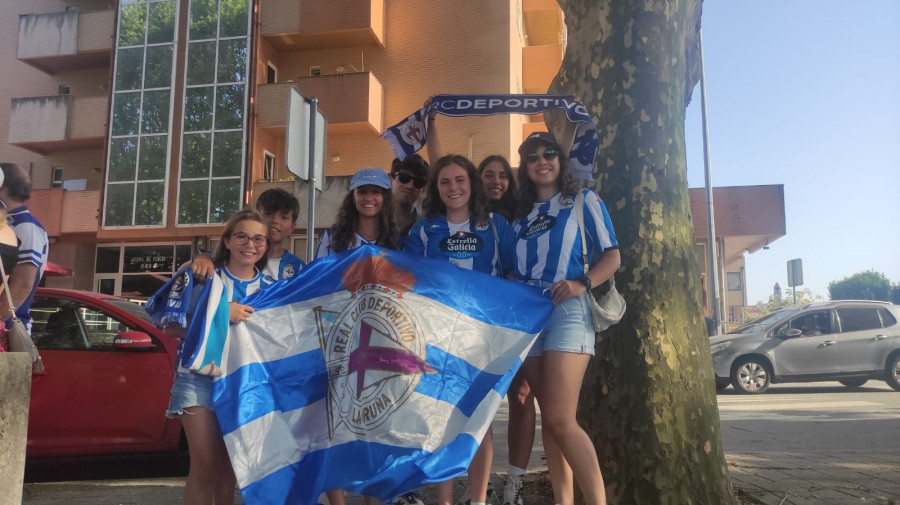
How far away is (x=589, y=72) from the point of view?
4.38 m

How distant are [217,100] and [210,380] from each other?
65.3 feet

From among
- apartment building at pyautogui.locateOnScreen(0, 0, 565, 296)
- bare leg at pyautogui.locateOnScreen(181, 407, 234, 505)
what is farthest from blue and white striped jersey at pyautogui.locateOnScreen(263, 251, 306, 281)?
apartment building at pyautogui.locateOnScreen(0, 0, 565, 296)

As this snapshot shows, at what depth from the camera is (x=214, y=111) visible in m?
21.5

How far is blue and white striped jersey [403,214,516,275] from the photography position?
3797 mm

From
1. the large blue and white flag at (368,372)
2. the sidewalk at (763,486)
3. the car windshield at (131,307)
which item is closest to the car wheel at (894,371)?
the sidewalk at (763,486)

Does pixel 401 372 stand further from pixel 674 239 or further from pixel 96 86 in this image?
pixel 96 86

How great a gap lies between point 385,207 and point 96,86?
24747mm

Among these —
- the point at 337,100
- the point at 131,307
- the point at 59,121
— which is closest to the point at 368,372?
the point at 131,307

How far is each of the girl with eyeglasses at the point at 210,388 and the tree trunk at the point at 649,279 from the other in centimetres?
202

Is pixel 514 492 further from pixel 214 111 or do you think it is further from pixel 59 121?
pixel 59 121

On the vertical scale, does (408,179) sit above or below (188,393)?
above

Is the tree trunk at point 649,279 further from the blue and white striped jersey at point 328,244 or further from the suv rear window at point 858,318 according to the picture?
the suv rear window at point 858,318

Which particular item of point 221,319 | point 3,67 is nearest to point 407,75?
point 3,67

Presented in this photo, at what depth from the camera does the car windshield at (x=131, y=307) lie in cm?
582
